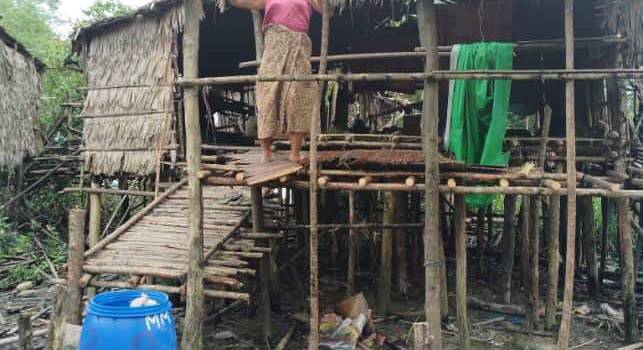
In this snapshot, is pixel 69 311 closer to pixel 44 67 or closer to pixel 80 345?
pixel 80 345

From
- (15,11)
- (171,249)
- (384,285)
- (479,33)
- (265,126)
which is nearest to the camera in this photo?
(265,126)

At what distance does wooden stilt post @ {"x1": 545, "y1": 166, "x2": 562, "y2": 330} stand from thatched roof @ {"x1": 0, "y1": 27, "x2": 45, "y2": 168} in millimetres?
9811

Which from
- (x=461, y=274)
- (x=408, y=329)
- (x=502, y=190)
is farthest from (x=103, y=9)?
(x=502, y=190)

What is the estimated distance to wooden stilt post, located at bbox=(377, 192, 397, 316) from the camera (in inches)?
270

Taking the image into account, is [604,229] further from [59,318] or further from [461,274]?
[59,318]

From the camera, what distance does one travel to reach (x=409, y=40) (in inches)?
361

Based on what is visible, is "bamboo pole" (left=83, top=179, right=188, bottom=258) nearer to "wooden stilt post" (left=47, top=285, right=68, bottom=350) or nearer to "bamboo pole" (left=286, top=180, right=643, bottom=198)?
"wooden stilt post" (left=47, top=285, right=68, bottom=350)

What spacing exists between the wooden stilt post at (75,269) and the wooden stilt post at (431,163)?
3195 millimetres

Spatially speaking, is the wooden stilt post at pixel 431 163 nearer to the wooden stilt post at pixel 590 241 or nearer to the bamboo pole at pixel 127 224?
the bamboo pole at pixel 127 224

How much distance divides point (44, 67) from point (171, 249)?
8.79 meters

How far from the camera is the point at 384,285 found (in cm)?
705

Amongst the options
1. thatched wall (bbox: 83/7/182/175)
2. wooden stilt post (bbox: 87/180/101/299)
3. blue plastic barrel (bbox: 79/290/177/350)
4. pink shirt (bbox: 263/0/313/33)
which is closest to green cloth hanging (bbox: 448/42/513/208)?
pink shirt (bbox: 263/0/313/33)

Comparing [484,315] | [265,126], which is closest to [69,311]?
[265,126]

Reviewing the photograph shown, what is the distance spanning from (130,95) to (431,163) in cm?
536
